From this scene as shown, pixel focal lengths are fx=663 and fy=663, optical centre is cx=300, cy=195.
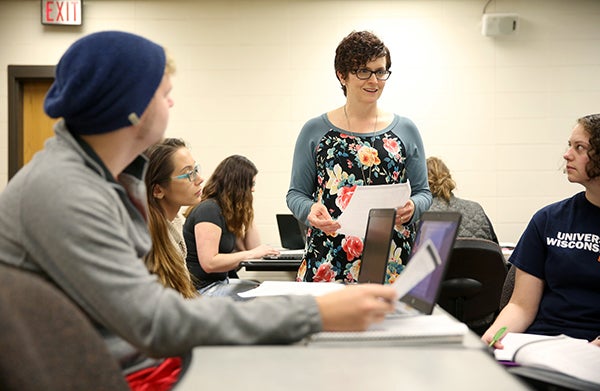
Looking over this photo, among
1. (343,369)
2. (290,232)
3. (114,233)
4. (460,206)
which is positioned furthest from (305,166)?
(290,232)

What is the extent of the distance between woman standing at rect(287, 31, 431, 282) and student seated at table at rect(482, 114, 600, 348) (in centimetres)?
39

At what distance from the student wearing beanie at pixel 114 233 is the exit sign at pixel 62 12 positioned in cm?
487

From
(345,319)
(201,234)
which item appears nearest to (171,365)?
(345,319)

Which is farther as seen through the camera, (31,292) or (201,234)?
(201,234)

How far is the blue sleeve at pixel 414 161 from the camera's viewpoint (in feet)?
7.83

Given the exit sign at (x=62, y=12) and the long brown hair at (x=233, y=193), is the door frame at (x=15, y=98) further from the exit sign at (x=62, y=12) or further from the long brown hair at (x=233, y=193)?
the long brown hair at (x=233, y=193)

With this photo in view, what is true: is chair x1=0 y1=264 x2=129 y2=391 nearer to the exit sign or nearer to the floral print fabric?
the floral print fabric

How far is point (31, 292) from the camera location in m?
0.93

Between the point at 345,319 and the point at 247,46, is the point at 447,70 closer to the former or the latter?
the point at 247,46

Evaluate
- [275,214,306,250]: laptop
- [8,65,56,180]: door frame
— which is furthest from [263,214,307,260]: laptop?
[8,65,56,180]: door frame

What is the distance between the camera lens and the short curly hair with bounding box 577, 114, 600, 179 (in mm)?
2018

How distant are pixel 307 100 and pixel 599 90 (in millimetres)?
2485

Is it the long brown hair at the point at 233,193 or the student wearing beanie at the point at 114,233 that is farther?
the long brown hair at the point at 233,193

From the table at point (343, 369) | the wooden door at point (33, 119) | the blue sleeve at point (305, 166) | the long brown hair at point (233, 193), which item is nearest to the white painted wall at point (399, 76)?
the wooden door at point (33, 119)
